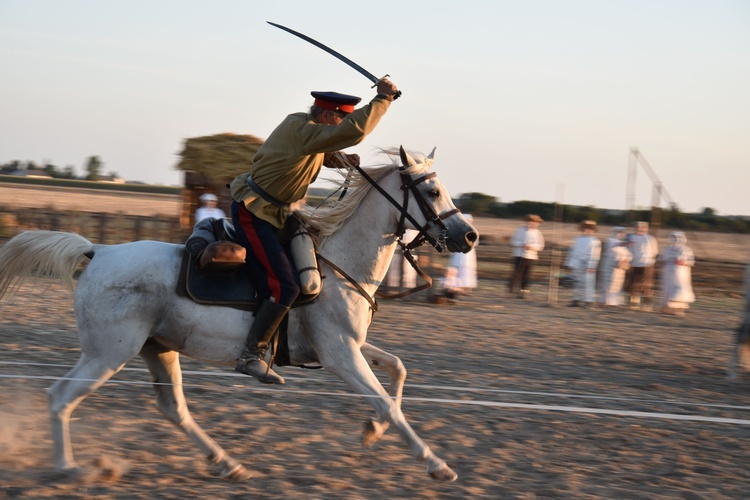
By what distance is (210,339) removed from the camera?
497cm

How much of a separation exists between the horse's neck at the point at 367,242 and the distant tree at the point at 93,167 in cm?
6688

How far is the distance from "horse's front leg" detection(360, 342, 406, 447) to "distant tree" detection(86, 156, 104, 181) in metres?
66.8

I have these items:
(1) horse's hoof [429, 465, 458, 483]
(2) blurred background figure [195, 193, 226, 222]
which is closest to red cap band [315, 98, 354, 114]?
(1) horse's hoof [429, 465, 458, 483]

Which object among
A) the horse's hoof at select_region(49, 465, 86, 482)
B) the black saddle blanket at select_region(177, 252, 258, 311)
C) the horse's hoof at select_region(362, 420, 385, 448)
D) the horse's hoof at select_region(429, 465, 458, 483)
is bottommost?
the horse's hoof at select_region(49, 465, 86, 482)

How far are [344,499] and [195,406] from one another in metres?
2.19

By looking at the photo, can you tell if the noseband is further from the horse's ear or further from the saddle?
the saddle

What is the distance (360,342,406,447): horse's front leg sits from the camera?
5.27 metres

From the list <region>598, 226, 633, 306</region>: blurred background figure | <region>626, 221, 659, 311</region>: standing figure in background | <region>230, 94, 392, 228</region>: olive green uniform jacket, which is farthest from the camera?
<region>626, 221, 659, 311</region>: standing figure in background

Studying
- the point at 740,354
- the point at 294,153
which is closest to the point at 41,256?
the point at 294,153

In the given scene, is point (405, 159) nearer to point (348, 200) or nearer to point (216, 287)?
point (348, 200)

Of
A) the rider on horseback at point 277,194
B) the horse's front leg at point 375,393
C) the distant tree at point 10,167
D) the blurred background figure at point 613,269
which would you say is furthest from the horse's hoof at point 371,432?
the distant tree at point 10,167

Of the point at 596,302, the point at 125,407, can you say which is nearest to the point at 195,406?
the point at 125,407

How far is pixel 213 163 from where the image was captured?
670 inches

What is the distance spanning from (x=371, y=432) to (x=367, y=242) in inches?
46.3
